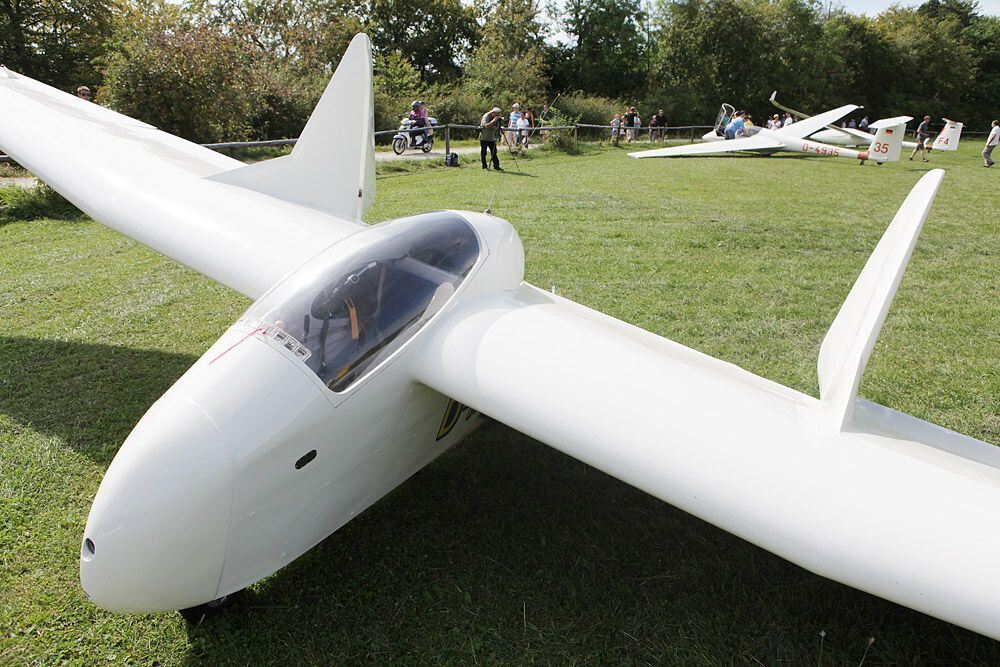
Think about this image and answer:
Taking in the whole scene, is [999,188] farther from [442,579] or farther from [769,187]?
[442,579]

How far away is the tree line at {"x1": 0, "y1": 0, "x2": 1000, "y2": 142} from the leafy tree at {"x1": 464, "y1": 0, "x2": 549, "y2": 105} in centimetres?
12

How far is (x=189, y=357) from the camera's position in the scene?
5.80 metres

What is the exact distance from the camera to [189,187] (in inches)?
208

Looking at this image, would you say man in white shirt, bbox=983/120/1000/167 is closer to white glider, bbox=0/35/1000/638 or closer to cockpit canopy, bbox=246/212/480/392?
white glider, bbox=0/35/1000/638

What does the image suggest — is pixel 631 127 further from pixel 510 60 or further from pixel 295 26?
pixel 295 26

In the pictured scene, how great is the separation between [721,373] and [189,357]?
4751 millimetres

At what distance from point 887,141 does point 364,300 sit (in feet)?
83.9

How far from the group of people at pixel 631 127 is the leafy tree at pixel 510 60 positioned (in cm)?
587

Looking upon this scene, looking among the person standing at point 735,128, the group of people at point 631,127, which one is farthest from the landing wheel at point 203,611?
the person standing at point 735,128

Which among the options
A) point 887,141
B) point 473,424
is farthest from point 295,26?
point 473,424

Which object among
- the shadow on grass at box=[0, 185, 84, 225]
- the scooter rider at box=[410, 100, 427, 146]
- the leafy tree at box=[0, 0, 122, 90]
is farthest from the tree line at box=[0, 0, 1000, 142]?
the shadow on grass at box=[0, 185, 84, 225]

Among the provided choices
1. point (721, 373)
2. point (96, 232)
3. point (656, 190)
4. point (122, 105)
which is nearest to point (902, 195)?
point (656, 190)

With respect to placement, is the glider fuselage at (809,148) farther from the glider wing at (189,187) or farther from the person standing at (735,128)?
the glider wing at (189,187)

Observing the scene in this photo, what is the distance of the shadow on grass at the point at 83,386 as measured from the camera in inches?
181
